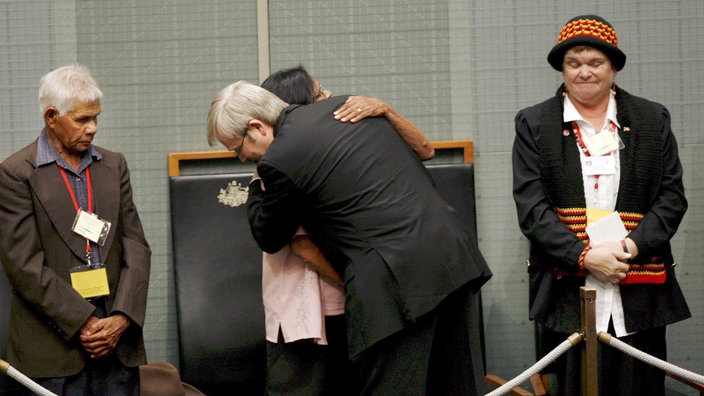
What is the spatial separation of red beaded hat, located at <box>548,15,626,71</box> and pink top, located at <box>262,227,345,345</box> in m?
1.19

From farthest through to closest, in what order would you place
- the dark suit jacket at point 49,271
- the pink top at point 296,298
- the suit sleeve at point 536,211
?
the suit sleeve at point 536,211 < the dark suit jacket at point 49,271 < the pink top at point 296,298

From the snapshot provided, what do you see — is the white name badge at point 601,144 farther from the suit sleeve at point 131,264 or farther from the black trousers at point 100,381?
the black trousers at point 100,381

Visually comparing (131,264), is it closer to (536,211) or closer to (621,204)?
(536,211)

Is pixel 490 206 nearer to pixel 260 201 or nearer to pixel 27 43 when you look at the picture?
pixel 260 201

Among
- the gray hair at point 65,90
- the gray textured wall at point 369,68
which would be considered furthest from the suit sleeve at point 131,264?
the gray textured wall at point 369,68

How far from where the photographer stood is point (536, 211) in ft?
10.3

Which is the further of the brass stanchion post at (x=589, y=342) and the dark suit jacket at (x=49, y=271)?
the dark suit jacket at (x=49, y=271)

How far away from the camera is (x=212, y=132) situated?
266 centimetres

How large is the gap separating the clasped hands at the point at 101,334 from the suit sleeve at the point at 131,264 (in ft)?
0.13

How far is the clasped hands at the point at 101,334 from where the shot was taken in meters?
2.84

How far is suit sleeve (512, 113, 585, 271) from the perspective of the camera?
3.05m

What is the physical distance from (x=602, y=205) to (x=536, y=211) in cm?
22

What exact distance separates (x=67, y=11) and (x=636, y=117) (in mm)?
2408

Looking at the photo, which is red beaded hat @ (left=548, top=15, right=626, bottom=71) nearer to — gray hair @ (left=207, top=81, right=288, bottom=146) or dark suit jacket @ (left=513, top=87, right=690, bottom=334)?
dark suit jacket @ (left=513, top=87, right=690, bottom=334)
